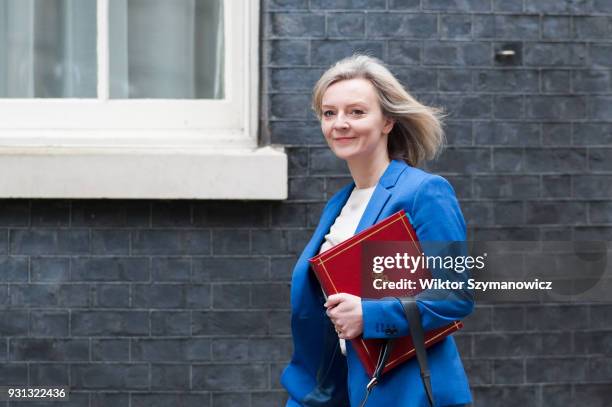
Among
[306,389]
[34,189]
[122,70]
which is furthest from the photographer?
[122,70]

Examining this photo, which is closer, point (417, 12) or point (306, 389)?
point (306, 389)

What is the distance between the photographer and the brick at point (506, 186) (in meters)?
5.21

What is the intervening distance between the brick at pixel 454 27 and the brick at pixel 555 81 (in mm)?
476

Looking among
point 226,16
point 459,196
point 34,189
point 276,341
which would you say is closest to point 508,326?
point 459,196

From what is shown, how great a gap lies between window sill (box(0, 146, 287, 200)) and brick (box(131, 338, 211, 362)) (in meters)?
0.77

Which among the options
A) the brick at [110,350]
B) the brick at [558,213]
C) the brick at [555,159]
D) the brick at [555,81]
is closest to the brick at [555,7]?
the brick at [555,81]

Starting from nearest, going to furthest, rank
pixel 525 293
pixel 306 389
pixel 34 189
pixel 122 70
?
1. pixel 306 389
2. pixel 525 293
3. pixel 34 189
4. pixel 122 70

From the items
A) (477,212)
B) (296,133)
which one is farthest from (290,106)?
(477,212)

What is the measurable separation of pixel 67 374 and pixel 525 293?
2402mm

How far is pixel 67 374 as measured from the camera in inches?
203

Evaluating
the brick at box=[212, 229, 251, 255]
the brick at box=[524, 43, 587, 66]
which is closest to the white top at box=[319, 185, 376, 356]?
the brick at box=[212, 229, 251, 255]

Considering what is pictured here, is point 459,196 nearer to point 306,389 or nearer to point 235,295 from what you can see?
point 235,295

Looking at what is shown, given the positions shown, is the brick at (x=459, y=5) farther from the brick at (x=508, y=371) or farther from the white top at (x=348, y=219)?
the white top at (x=348, y=219)

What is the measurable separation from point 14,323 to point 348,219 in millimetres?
2678
